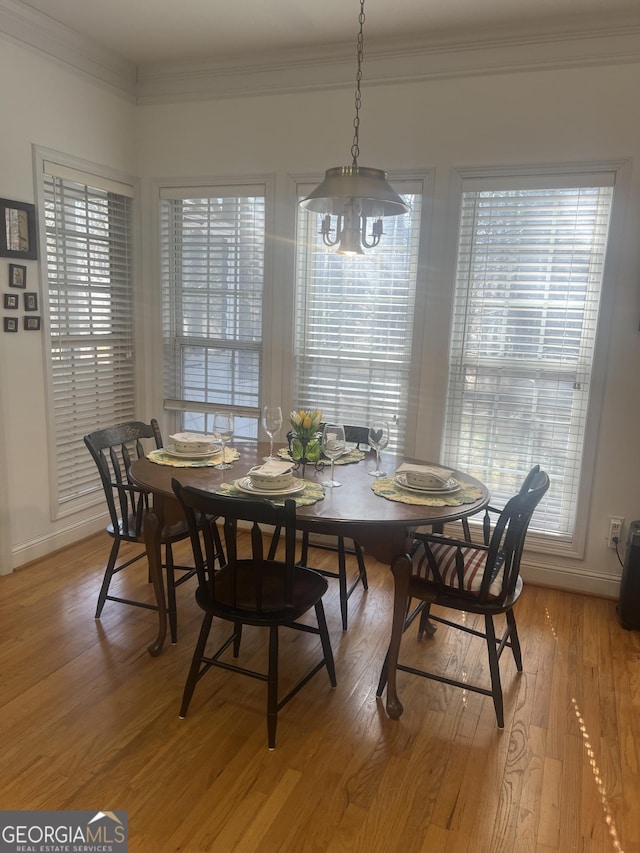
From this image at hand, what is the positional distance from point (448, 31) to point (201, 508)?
9.48ft

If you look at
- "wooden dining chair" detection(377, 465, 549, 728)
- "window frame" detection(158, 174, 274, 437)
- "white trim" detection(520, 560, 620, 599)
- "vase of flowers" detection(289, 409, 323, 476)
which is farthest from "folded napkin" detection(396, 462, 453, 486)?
"window frame" detection(158, 174, 274, 437)

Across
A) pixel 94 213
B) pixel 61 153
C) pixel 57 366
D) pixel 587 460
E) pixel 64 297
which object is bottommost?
pixel 587 460

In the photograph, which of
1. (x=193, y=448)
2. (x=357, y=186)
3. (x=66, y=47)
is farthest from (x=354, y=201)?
(x=66, y=47)

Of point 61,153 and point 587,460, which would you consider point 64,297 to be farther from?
point 587,460

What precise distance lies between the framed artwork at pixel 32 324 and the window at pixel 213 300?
959mm

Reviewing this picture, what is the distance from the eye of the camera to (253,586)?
90.4 inches

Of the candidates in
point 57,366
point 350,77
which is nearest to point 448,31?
point 350,77

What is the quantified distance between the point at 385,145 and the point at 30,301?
2185 mm

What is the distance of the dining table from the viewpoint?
7.05ft

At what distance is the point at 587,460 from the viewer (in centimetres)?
334

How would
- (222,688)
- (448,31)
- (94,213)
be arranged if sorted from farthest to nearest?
1. (94,213)
2. (448,31)
3. (222,688)

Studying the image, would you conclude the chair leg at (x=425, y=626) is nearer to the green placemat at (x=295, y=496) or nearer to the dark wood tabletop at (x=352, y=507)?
the dark wood tabletop at (x=352, y=507)

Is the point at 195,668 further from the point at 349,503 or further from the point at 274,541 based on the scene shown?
the point at 349,503

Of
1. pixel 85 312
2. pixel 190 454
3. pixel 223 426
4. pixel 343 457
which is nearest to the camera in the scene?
pixel 223 426
